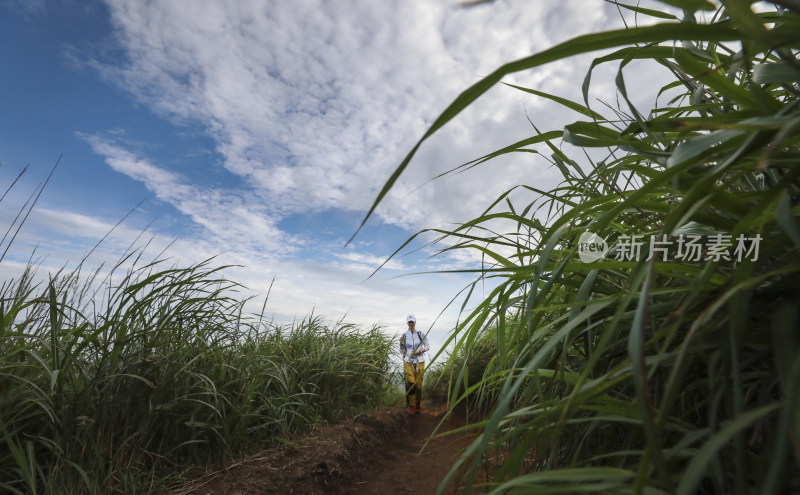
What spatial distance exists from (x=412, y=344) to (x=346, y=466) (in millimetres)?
4601

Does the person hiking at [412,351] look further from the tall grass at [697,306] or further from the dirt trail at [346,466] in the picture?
the tall grass at [697,306]

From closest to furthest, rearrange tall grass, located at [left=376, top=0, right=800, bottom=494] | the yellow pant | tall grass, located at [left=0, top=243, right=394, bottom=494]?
tall grass, located at [left=376, top=0, right=800, bottom=494] < tall grass, located at [left=0, top=243, right=394, bottom=494] < the yellow pant

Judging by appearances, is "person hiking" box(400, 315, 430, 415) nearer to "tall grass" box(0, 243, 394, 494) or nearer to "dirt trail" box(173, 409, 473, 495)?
"dirt trail" box(173, 409, 473, 495)

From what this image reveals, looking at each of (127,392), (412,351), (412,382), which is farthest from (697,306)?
(412,351)

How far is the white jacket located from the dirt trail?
2.19m

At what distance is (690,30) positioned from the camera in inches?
24.0

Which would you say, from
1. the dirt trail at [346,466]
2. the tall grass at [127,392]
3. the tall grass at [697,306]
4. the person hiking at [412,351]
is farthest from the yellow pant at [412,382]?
the tall grass at [697,306]

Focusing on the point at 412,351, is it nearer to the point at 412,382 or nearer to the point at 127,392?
the point at 412,382

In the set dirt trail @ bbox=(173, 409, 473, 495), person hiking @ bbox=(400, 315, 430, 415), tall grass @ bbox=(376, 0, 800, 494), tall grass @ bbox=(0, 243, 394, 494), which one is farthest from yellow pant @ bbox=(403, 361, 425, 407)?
tall grass @ bbox=(376, 0, 800, 494)

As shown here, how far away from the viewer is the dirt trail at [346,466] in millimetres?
2635

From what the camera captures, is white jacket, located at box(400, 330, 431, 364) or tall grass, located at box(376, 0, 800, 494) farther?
white jacket, located at box(400, 330, 431, 364)

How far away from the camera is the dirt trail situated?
8.64ft

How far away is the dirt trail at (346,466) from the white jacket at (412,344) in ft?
7.18

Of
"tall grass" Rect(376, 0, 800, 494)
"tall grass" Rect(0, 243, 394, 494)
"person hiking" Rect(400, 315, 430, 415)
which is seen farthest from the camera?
"person hiking" Rect(400, 315, 430, 415)
